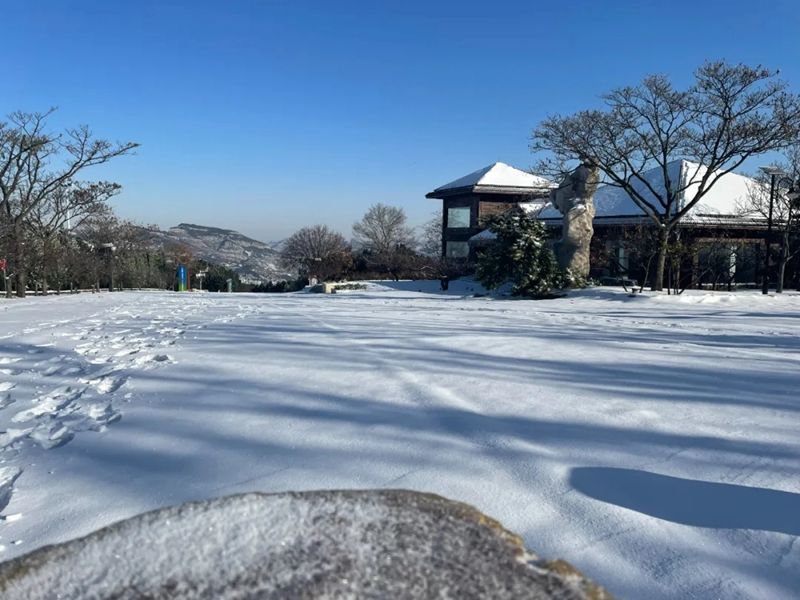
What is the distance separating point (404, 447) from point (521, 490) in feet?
2.34

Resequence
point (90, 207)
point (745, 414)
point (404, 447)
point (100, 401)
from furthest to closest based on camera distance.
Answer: point (90, 207), point (100, 401), point (745, 414), point (404, 447)

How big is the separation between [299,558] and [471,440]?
2.03m

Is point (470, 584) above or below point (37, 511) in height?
above

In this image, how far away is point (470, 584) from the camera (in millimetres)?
1214

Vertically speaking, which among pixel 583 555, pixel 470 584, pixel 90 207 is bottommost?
pixel 583 555

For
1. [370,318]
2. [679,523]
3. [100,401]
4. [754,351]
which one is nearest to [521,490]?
[679,523]

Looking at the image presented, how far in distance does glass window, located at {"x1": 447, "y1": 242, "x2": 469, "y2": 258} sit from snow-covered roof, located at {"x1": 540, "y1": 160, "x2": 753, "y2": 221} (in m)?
5.73

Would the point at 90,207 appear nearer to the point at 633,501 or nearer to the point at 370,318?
the point at 370,318

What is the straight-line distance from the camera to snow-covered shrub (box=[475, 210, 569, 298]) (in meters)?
18.2

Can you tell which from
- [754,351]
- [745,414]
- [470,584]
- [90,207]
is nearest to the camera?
[470,584]

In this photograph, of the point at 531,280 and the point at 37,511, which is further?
the point at 531,280

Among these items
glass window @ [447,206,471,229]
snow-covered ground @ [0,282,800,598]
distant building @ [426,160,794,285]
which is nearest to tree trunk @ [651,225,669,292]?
distant building @ [426,160,794,285]

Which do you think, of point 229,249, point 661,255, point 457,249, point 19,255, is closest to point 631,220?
point 661,255

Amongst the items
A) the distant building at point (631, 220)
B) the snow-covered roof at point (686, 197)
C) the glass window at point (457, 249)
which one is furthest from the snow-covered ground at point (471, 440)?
the glass window at point (457, 249)
